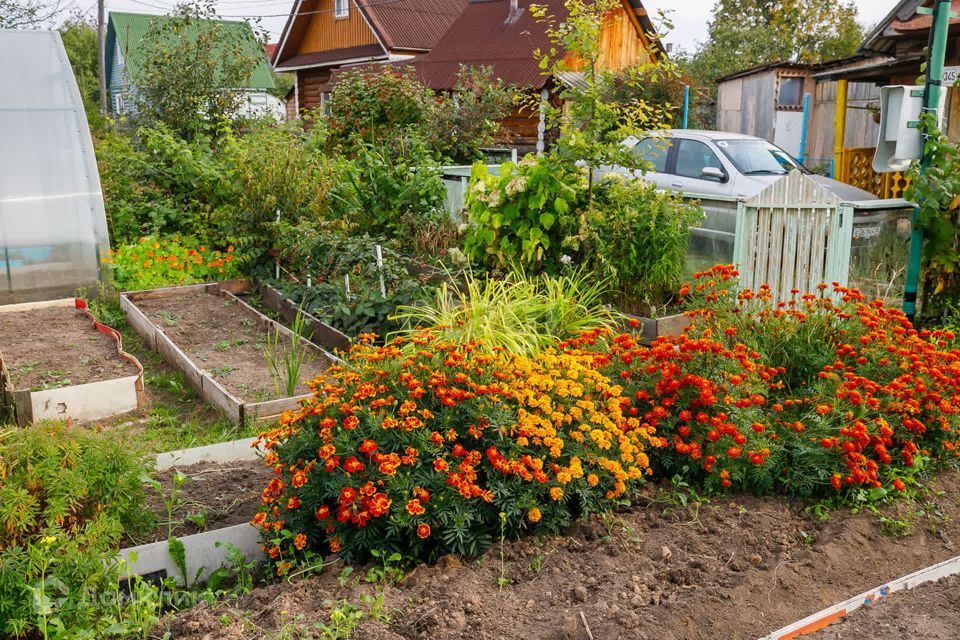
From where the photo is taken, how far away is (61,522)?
11.0 feet

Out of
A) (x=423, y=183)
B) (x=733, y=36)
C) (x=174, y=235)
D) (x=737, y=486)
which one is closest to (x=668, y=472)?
(x=737, y=486)

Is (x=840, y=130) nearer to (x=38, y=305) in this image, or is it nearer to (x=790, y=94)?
(x=790, y=94)

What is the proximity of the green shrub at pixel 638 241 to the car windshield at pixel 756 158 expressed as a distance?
4.02 metres

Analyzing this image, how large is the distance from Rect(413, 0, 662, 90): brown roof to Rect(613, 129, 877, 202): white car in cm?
918

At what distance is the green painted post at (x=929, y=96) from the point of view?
6.32 meters

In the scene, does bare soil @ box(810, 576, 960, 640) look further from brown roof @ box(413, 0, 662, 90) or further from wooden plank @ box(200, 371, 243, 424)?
brown roof @ box(413, 0, 662, 90)

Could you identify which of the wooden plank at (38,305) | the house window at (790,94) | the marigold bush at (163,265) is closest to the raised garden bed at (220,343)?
the marigold bush at (163,265)

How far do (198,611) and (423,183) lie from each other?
6.49 meters

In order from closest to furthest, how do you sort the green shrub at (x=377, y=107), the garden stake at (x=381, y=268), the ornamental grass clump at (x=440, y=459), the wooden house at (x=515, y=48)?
the ornamental grass clump at (x=440, y=459), the garden stake at (x=381, y=268), the green shrub at (x=377, y=107), the wooden house at (x=515, y=48)

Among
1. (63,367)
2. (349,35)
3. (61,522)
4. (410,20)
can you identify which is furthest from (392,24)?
(61,522)

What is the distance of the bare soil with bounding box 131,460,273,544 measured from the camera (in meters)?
Result: 4.02

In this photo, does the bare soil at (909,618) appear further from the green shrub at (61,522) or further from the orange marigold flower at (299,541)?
the green shrub at (61,522)

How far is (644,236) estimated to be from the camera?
7.07 m

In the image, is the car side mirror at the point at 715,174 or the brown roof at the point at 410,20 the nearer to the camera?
the car side mirror at the point at 715,174
